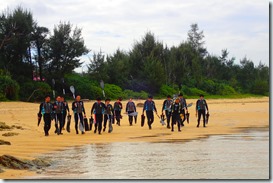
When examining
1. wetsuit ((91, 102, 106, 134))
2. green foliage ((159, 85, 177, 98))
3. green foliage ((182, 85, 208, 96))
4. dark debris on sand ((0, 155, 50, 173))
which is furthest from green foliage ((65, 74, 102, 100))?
dark debris on sand ((0, 155, 50, 173))

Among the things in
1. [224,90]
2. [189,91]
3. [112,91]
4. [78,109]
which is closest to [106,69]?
[112,91]

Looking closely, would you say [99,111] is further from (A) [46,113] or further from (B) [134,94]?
(B) [134,94]

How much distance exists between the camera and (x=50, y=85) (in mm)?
43188

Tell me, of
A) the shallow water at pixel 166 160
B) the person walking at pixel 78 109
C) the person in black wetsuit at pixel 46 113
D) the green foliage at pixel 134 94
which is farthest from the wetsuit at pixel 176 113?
the green foliage at pixel 134 94

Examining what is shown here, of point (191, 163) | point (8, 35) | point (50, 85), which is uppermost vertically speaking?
point (8, 35)

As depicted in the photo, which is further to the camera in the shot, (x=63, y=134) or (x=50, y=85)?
(x=50, y=85)

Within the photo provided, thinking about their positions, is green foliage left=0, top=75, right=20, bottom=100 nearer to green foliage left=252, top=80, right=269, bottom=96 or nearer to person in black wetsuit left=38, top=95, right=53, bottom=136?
person in black wetsuit left=38, top=95, right=53, bottom=136

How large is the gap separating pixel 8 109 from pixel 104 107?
1557 centimetres

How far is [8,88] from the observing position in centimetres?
3781

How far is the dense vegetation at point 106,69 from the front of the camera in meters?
41.8

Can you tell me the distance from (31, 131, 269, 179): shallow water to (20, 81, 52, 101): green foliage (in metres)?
25.5

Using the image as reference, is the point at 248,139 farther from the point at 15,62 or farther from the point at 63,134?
the point at 15,62

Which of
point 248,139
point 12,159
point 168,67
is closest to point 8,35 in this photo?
point 168,67

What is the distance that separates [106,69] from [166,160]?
37.4 meters
